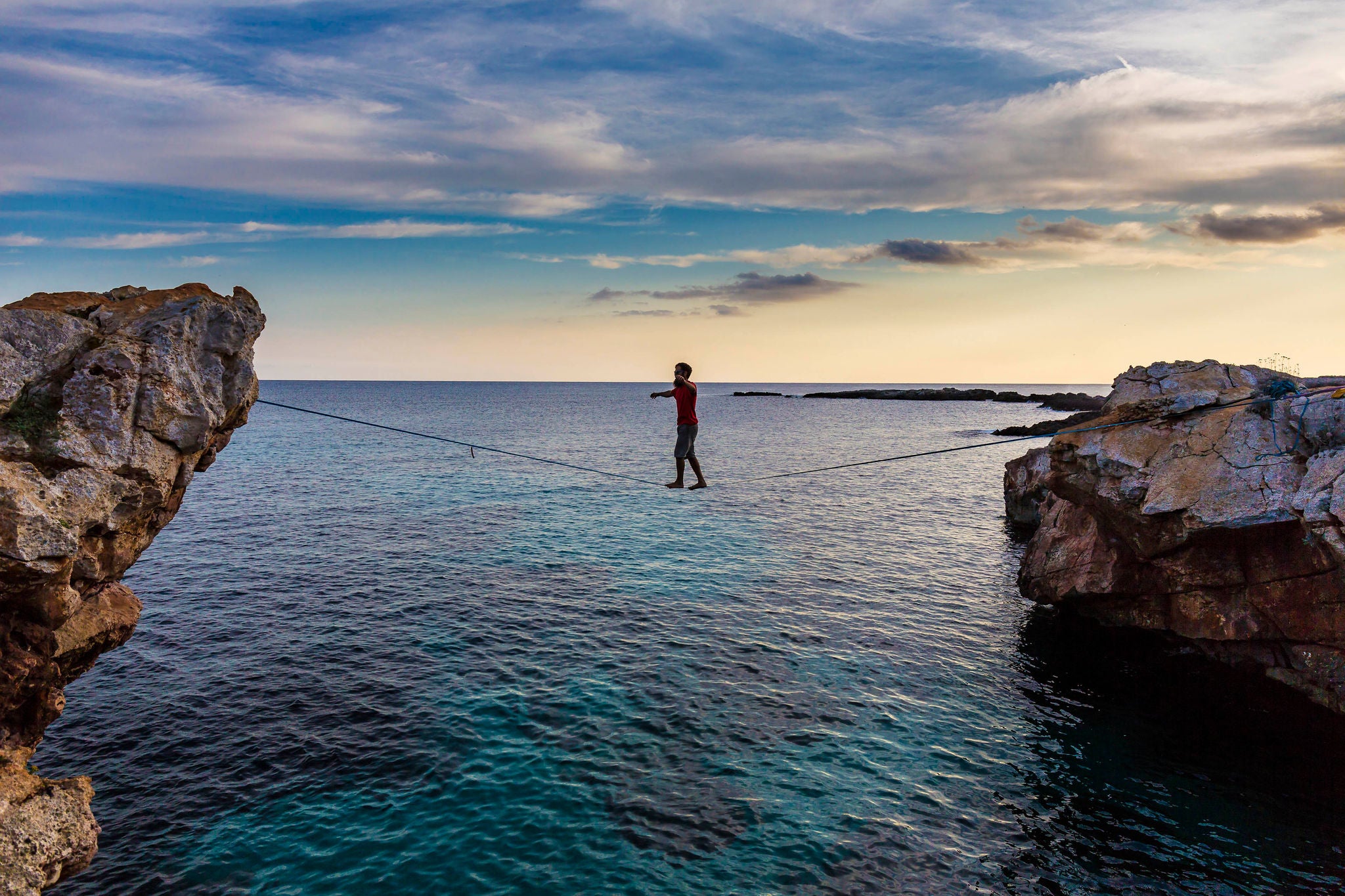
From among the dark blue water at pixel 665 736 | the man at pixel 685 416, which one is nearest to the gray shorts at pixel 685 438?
the man at pixel 685 416

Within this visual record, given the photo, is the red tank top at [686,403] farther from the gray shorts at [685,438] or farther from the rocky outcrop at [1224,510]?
the rocky outcrop at [1224,510]

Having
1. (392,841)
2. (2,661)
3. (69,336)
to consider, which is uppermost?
(69,336)

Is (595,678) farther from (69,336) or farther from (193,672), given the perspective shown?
(69,336)

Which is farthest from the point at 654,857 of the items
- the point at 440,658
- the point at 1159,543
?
the point at 1159,543

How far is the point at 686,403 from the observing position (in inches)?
772

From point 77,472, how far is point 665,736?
12.1 m

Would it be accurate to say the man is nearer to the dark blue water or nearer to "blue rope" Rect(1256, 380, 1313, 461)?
the dark blue water

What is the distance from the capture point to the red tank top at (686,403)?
19219mm

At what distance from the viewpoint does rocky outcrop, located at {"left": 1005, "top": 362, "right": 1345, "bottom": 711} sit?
15086 mm

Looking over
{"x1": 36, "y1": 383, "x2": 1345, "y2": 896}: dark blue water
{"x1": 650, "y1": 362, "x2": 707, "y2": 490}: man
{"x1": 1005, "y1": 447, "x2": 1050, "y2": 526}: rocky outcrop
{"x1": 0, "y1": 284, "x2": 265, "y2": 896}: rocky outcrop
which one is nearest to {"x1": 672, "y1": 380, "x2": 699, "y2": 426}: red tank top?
{"x1": 650, "y1": 362, "x2": 707, "y2": 490}: man

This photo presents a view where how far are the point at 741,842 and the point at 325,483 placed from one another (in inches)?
1879

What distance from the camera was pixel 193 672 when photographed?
19.3 meters

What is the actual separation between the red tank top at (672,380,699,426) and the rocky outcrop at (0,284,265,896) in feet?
33.4

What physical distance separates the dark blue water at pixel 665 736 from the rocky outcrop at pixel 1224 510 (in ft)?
5.81
